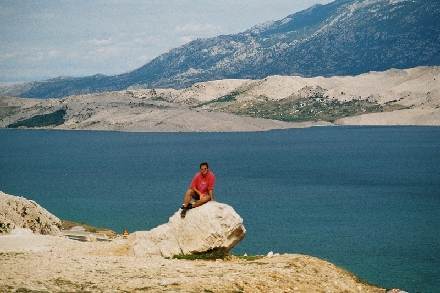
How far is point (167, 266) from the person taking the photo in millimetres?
19594

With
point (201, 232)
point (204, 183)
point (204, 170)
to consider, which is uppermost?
point (204, 170)

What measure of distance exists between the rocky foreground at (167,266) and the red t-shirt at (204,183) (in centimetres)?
71

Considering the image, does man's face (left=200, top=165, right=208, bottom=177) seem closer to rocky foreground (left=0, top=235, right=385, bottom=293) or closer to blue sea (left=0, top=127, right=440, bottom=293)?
rocky foreground (left=0, top=235, right=385, bottom=293)

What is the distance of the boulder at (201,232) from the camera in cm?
2131

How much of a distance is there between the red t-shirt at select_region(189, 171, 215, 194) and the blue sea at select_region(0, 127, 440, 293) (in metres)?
27.9

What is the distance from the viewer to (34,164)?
16362 cm

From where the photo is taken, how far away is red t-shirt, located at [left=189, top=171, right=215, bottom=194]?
22.0 m

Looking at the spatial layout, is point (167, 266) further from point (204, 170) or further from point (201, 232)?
point (204, 170)

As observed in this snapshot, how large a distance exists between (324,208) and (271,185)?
28298mm

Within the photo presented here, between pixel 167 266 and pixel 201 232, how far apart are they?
2.23 m

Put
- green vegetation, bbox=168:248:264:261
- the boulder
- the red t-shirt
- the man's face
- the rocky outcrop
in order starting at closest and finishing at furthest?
the boulder < green vegetation, bbox=168:248:264:261 < the man's face < the red t-shirt < the rocky outcrop

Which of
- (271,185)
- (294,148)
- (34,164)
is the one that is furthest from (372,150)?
(34,164)

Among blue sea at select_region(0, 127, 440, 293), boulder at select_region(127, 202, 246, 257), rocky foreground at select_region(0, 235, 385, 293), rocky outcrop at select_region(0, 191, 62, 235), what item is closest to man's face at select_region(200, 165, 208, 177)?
boulder at select_region(127, 202, 246, 257)

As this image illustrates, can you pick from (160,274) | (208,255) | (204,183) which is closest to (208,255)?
(208,255)
